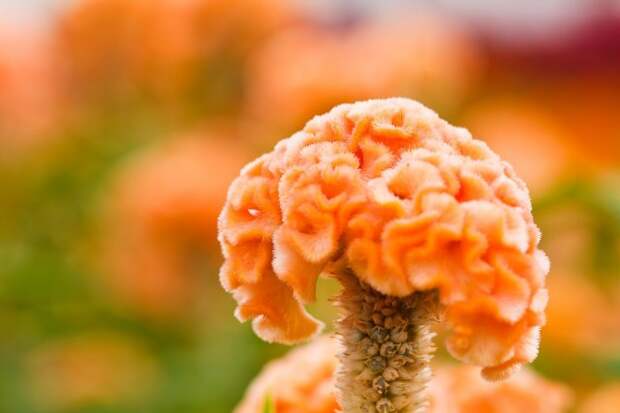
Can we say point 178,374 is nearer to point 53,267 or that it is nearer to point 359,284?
point 53,267

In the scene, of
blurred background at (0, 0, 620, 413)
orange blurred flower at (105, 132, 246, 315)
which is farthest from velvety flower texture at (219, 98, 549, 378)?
orange blurred flower at (105, 132, 246, 315)

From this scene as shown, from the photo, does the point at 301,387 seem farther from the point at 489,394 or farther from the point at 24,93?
the point at 24,93

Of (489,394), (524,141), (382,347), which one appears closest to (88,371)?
(524,141)

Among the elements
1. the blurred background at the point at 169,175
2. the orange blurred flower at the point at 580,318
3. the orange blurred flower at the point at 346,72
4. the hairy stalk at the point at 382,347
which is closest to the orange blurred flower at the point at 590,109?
the blurred background at the point at 169,175

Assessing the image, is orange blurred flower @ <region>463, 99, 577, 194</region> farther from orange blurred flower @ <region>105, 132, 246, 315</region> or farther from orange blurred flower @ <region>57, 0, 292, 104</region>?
orange blurred flower @ <region>105, 132, 246, 315</region>

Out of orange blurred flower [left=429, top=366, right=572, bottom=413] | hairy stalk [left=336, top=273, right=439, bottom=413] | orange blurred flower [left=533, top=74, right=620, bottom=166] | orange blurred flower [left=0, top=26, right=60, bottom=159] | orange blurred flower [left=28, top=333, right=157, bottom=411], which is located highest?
orange blurred flower [left=533, top=74, right=620, bottom=166]

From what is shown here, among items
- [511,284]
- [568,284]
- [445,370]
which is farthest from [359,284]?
[568,284]

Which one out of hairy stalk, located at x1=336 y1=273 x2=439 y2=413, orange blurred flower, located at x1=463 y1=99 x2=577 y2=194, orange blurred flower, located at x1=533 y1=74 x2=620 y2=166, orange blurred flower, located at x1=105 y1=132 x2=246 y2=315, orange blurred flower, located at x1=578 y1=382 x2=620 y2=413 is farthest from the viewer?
orange blurred flower, located at x1=533 y1=74 x2=620 y2=166
